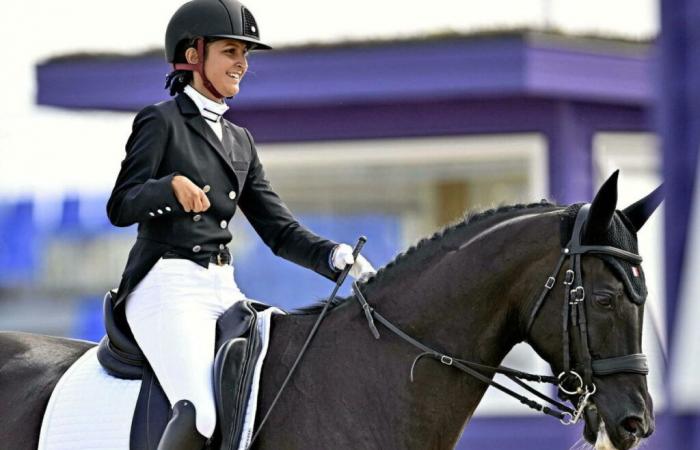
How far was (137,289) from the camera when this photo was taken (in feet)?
15.4

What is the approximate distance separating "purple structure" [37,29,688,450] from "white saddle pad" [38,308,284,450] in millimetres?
6433

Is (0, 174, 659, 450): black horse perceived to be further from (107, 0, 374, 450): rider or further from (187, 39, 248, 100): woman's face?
(187, 39, 248, 100): woman's face

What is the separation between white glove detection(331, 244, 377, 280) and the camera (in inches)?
186

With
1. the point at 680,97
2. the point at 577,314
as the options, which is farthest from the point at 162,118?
the point at 680,97

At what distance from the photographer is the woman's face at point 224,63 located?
4.76 m

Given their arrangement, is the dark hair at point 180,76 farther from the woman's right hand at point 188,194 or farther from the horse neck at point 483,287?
the horse neck at point 483,287

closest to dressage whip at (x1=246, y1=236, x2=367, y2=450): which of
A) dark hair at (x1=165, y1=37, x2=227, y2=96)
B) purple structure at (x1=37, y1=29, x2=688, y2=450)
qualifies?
dark hair at (x1=165, y1=37, x2=227, y2=96)

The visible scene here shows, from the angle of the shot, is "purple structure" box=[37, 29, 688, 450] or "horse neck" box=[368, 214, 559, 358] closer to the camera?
"horse neck" box=[368, 214, 559, 358]

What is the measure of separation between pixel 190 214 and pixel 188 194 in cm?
27

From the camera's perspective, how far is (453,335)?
4.42 metres

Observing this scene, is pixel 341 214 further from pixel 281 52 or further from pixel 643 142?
pixel 643 142

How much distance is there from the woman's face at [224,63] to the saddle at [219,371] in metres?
0.79

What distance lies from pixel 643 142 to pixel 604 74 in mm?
742

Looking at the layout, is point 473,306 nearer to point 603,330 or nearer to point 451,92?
point 603,330
